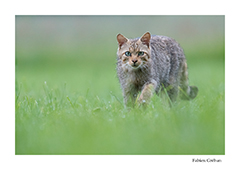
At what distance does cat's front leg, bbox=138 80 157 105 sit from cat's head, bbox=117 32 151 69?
37 centimetres

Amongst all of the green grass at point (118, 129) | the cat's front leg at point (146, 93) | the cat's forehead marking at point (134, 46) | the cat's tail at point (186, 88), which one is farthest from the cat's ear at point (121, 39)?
the cat's tail at point (186, 88)

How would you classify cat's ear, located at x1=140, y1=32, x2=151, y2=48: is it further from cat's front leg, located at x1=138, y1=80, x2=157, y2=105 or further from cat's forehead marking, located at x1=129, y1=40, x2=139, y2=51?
cat's front leg, located at x1=138, y1=80, x2=157, y2=105

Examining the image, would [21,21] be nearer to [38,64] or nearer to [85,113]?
[38,64]

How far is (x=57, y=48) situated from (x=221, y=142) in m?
13.5

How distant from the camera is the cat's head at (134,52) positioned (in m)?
5.55

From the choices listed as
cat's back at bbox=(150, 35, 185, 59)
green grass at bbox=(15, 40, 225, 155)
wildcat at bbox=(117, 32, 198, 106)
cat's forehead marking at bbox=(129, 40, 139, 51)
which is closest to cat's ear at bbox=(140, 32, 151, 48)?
wildcat at bbox=(117, 32, 198, 106)

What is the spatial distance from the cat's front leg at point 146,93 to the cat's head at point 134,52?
37cm

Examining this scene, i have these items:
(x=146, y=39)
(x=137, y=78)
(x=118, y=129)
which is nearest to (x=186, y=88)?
(x=137, y=78)

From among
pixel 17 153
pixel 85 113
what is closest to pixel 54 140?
pixel 17 153

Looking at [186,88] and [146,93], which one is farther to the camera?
[186,88]

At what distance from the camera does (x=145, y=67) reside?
5691 mm

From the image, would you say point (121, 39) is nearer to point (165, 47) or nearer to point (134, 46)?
point (134, 46)

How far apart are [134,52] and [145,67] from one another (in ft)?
1.05

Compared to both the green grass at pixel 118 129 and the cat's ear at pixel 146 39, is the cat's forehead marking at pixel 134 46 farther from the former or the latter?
the green grass at pixel 118 129
